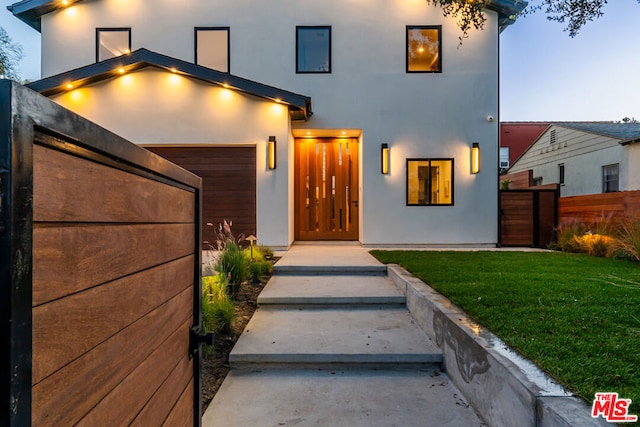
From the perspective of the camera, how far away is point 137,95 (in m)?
7.41

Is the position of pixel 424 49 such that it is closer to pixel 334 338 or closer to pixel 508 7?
pixel 508 7

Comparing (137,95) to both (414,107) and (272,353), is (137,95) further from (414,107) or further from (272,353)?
(272,353)

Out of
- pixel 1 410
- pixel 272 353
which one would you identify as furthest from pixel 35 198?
pixel 272 353

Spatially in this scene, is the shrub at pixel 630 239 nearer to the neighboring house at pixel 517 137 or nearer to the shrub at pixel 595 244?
the shrub at pixel 595 244

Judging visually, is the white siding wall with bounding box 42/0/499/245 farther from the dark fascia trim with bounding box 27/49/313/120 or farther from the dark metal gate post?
the dark metal gate post

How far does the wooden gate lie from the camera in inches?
334

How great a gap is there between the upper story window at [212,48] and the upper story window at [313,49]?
170 centimetres

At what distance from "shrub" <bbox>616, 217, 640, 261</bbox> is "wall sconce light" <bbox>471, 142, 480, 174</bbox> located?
286cm

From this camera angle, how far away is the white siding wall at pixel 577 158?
39.8ft

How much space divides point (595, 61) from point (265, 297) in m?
14.6

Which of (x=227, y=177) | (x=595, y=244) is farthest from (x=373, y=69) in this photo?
(x=595, y=244)

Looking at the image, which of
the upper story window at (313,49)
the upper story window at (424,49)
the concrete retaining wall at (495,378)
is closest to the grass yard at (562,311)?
the concrete retaining wall at (495,378)

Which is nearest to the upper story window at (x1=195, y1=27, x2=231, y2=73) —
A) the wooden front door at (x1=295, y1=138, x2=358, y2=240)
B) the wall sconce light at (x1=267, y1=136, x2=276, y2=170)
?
the wall sconce light at (x1=267, y1=136, x2=276, y2=170)

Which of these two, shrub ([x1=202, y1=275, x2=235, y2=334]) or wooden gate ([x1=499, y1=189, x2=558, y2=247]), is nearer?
shrub ([x1=202, y1=275, x2=235, y2=334])
